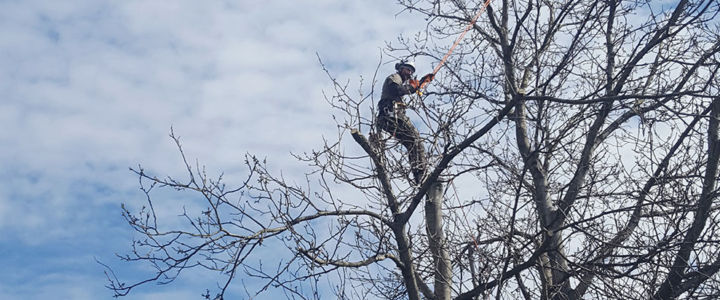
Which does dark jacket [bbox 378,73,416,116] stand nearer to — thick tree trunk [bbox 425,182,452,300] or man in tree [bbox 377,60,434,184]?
man in tree [bbox 377,60,434,184]

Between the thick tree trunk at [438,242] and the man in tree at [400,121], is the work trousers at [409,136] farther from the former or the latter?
the thick tree trunk at [438,242]

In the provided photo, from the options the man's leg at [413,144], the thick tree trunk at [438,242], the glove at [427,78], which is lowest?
the thick tree trunk at [438,242]

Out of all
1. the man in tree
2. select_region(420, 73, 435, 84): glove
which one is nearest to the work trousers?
the man in tree

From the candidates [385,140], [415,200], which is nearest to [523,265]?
[415,200]

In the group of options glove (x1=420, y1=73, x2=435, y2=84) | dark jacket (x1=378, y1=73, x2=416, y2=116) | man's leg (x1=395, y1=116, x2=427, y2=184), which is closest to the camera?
man's leg (x1=395, y1=116, x2=427, y2=184)

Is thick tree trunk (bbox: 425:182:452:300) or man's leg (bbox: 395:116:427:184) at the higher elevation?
man's leg (bbox: 395:116:427:184)

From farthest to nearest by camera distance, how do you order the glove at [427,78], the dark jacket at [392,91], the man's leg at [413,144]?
the glove at [427,78] < the dark jacket at [392,91] < the man's leg at [413,144]

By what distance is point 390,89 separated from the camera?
28.0 ft

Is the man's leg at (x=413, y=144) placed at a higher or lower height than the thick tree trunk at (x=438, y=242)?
higher

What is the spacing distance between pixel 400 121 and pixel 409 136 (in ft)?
1.06

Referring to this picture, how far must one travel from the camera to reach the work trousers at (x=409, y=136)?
7.16m

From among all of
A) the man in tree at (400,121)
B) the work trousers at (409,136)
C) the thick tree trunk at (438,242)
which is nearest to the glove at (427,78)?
the man in tree at (400,121)

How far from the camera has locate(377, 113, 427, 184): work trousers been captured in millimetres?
7156

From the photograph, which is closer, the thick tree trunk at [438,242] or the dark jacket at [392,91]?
the thick tree trunk at [438,242]
